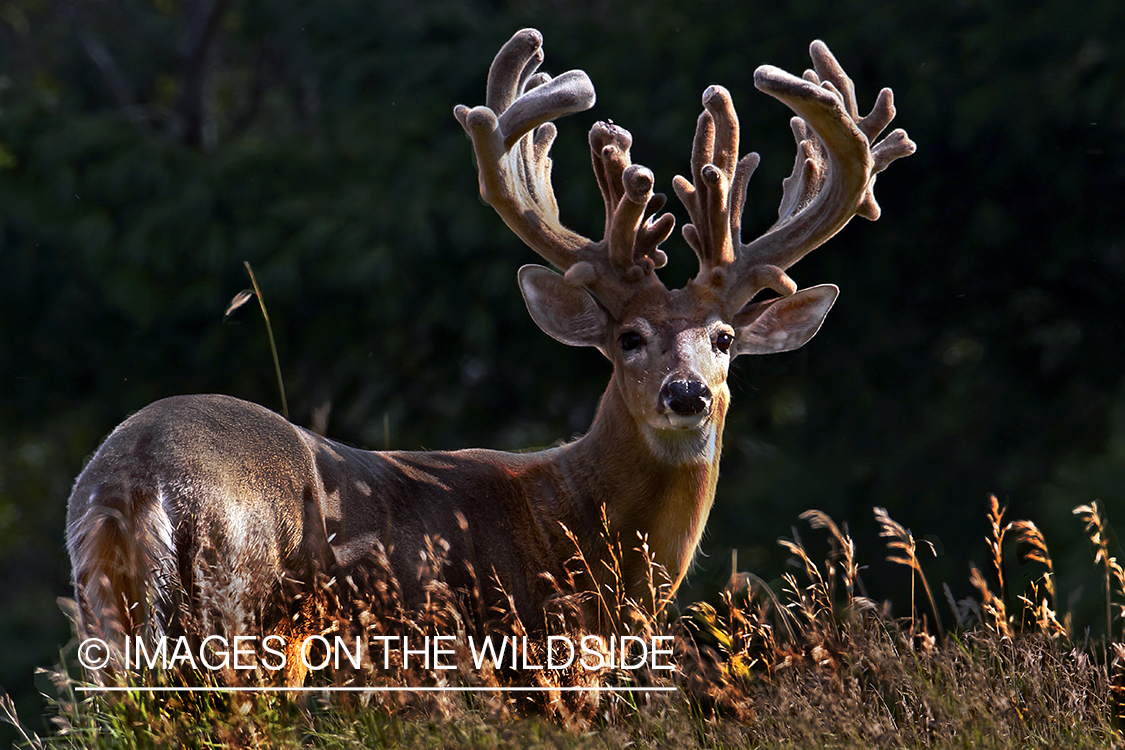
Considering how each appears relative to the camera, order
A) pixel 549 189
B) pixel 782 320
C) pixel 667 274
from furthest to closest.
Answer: pixel 667 274, pixel 549 189, pixel 782 320

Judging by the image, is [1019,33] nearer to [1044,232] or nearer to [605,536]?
[1044,232]

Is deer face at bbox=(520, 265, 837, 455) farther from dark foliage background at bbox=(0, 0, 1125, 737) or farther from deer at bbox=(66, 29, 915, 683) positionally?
dark foliage background at bbox=(0, 0, 1125, 737)

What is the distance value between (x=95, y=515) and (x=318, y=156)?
28.9ft

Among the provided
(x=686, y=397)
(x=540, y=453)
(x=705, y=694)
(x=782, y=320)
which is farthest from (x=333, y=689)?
(x=782, y=320)

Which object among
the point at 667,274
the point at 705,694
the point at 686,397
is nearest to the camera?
the point at 705,694

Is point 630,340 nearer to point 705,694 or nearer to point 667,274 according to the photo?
point 705,694

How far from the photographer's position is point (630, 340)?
4105 mm

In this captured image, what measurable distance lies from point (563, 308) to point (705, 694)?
1489 millimetres

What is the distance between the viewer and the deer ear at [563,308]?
14.1 feet

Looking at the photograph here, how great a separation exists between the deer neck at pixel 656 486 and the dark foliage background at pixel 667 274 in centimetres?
500

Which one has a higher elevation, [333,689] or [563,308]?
[563,308]

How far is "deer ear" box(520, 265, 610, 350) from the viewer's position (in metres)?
4.29

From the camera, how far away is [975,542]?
383 inches

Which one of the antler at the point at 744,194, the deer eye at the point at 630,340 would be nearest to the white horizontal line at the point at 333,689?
the deer eye at the point at 630,340
